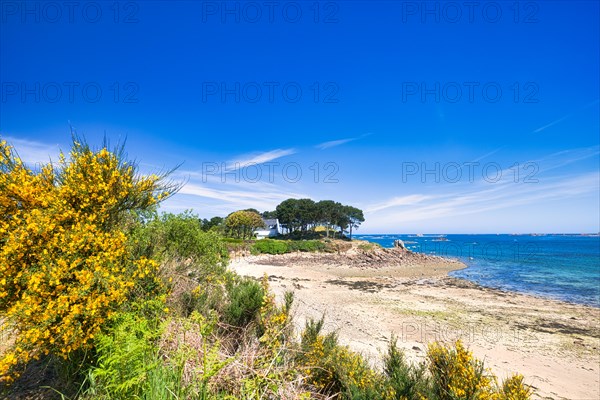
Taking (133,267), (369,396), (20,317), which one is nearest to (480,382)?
(369,396)

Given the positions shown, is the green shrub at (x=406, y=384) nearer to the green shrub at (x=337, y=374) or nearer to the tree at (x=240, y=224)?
the green shrub at (x=337, y=374)

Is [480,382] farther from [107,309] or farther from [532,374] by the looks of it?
[532,374]

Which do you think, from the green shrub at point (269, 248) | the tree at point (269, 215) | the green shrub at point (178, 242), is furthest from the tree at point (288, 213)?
the green shrub at point (178, 242)

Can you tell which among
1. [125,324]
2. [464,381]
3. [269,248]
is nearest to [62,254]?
[125,324]

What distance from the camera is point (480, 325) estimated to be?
42.5ft

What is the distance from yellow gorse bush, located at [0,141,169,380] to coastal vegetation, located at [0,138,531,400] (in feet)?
0.06

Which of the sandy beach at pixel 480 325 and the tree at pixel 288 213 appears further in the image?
the tree at pixel 288 213

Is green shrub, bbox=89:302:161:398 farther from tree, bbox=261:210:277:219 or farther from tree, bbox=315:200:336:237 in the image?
tree, bbox=261:210:277:219

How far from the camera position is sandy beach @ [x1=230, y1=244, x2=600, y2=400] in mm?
8648

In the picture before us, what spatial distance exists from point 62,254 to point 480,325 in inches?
613

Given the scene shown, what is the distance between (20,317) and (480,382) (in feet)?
19.3

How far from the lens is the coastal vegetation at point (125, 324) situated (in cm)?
312

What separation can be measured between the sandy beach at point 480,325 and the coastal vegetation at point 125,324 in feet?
5.05

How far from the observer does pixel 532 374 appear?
837 cm
